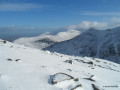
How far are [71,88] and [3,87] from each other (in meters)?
5.09

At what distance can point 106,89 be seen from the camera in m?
16.6

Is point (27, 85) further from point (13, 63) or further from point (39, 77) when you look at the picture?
point (13, 63)

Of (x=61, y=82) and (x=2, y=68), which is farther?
(x=2, y=68)

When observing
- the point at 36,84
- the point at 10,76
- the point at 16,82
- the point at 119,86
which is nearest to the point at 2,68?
the point at 10,76

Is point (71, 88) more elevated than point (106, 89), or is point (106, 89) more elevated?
point (71, 88)

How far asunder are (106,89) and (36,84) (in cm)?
675

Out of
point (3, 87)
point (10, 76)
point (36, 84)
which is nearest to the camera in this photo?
point (3, 87)

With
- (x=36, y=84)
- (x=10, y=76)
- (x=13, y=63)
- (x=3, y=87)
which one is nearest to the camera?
(x=3, y=87)

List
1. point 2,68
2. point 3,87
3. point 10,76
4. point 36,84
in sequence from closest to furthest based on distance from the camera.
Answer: point 3,87
point 36,84
point 10,76
point 2,68

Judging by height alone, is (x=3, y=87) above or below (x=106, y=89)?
above

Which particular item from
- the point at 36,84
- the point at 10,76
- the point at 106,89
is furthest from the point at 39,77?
the point at 106,89

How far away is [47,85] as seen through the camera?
46.0ft

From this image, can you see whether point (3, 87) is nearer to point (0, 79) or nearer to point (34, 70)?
point (0, 79)

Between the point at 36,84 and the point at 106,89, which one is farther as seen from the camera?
the point at 106,89
